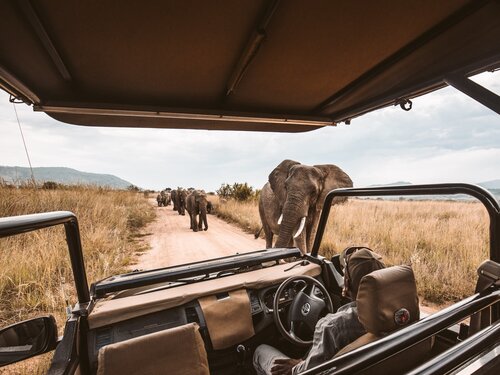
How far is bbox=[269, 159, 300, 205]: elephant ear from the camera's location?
6645 millimetres

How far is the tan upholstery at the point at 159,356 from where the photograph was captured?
1247 millimetres

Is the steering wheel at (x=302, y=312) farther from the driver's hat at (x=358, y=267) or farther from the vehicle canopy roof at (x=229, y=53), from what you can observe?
the vehicle canopy roof at (x=229, y=53)

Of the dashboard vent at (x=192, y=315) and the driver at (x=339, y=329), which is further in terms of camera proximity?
the dashboard vent at (x=192, y=315)

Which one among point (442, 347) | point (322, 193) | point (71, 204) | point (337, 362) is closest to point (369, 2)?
point (337, 362)

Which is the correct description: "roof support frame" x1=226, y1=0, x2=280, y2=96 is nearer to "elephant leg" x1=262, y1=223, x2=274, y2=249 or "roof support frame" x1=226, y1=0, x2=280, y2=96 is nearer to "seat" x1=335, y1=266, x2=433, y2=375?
"seat" x1=335, y1=266, x2=433, y2=375

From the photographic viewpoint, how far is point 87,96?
2.86 meters

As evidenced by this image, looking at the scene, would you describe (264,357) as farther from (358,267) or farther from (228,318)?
(358,267)

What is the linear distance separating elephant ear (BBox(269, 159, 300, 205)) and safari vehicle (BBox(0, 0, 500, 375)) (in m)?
3.52

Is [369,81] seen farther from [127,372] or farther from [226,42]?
[127,372]

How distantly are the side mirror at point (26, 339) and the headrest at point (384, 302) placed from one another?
1.62 metres

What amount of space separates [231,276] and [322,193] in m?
4.23

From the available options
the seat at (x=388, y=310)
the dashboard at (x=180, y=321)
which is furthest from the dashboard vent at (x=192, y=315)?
the seat at (x=388, y=310)

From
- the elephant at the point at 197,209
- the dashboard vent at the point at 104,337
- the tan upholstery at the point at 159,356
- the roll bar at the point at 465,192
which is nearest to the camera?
the tan upholstery at the point at 159,356

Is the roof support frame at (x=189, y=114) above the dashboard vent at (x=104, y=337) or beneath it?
above
